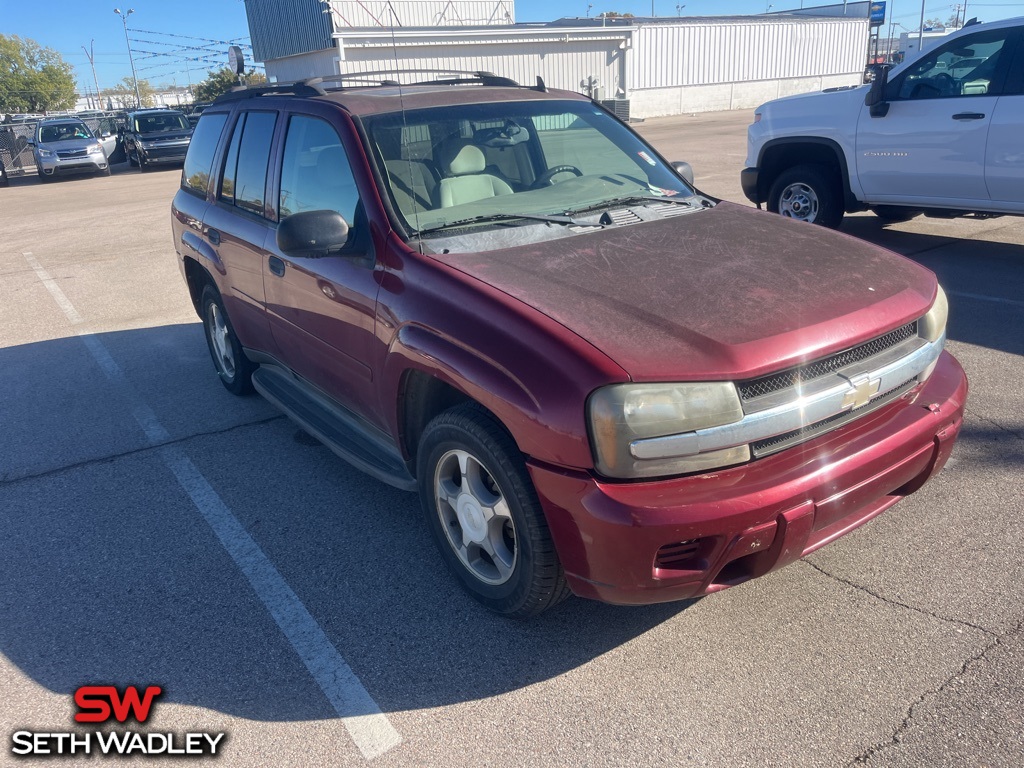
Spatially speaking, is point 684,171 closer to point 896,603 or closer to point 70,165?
point 896,603

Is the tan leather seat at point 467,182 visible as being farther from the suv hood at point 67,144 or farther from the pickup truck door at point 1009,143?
the suv hood at point 67,144

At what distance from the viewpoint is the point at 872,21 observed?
5231 centimetres

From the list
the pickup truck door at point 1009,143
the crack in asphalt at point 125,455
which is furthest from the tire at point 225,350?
the pickup truck door at point 1009,143

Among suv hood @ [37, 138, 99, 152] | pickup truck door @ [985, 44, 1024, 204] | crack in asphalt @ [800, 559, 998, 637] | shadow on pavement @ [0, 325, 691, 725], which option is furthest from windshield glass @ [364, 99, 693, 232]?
suv hood @ [37, 138, 99, 152]

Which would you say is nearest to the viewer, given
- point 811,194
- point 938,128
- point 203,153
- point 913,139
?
point 203,153

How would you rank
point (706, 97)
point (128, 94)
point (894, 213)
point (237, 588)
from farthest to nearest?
1. point (128, 94)
2. point (706, 97)
3. point (894, 213)
4. point (237, 588)

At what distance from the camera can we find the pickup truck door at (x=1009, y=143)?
6.75 meters

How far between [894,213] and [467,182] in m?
6.82

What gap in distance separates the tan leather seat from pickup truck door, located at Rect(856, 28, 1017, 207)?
17.2ft

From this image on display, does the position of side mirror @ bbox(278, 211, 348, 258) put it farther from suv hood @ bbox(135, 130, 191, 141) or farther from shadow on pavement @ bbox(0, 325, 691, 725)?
suv hood @ bbox(135, 130, 191, 141)

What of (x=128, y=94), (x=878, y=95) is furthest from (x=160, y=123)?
(x=128, y=94)

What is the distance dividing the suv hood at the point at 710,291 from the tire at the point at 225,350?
8.44 feet

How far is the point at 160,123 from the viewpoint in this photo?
24141 millimetres

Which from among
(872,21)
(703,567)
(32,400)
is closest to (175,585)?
(703,567)
